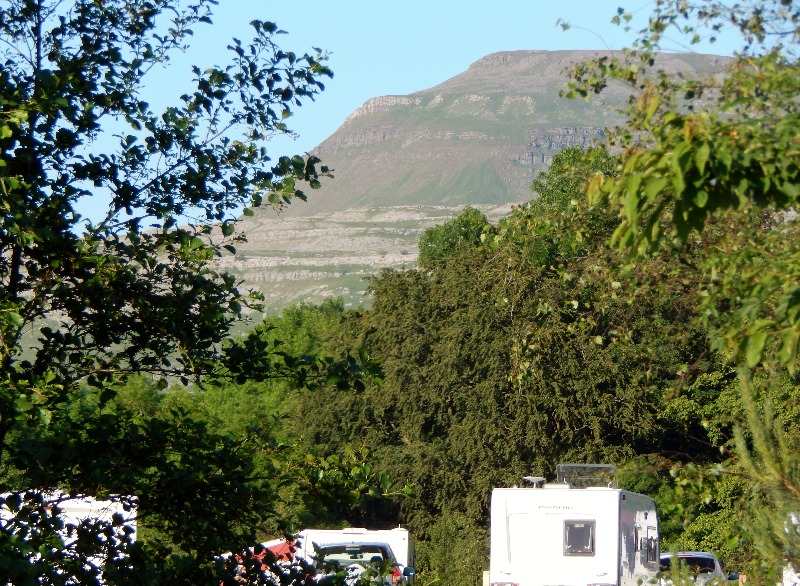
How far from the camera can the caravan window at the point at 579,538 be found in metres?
23.2

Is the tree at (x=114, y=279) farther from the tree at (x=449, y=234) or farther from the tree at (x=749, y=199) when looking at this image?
the tree at (x=449, y=234)

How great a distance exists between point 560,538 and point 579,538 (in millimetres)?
348

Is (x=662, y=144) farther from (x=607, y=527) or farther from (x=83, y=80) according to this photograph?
(x=607, y=527)

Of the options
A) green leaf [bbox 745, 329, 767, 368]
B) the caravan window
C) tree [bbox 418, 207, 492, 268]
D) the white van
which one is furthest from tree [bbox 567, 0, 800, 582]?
tree [bbox 418, 207, 492, 268]

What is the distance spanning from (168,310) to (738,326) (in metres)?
3.11

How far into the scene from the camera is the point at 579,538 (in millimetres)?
23328

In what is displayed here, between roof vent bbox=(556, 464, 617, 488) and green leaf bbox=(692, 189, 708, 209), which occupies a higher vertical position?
green leaf bbox=(692, 189, 708, 209)

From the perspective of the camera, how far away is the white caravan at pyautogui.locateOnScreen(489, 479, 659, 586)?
23.2 meters

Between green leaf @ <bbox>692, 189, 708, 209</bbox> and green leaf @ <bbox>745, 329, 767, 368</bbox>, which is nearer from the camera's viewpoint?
green leaf @ <bbox>692, 189, 708, 209</bbox>

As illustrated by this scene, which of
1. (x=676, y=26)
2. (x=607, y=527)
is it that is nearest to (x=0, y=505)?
(x=676, y=26)

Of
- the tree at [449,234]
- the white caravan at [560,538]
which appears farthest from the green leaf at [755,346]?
the tree at [449,234]

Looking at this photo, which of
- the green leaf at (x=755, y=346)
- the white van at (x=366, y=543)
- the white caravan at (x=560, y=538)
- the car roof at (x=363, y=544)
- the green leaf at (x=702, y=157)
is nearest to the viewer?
the green leaf at (x=702, y=157)

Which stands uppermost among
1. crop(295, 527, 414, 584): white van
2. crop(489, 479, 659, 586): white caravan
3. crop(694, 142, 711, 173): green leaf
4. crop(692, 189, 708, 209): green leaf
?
crop(694, 142, 711, 173): green leaf

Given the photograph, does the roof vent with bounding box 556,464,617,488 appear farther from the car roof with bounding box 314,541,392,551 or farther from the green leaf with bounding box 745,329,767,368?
the green leaf with bounding box 745,329,767,368
